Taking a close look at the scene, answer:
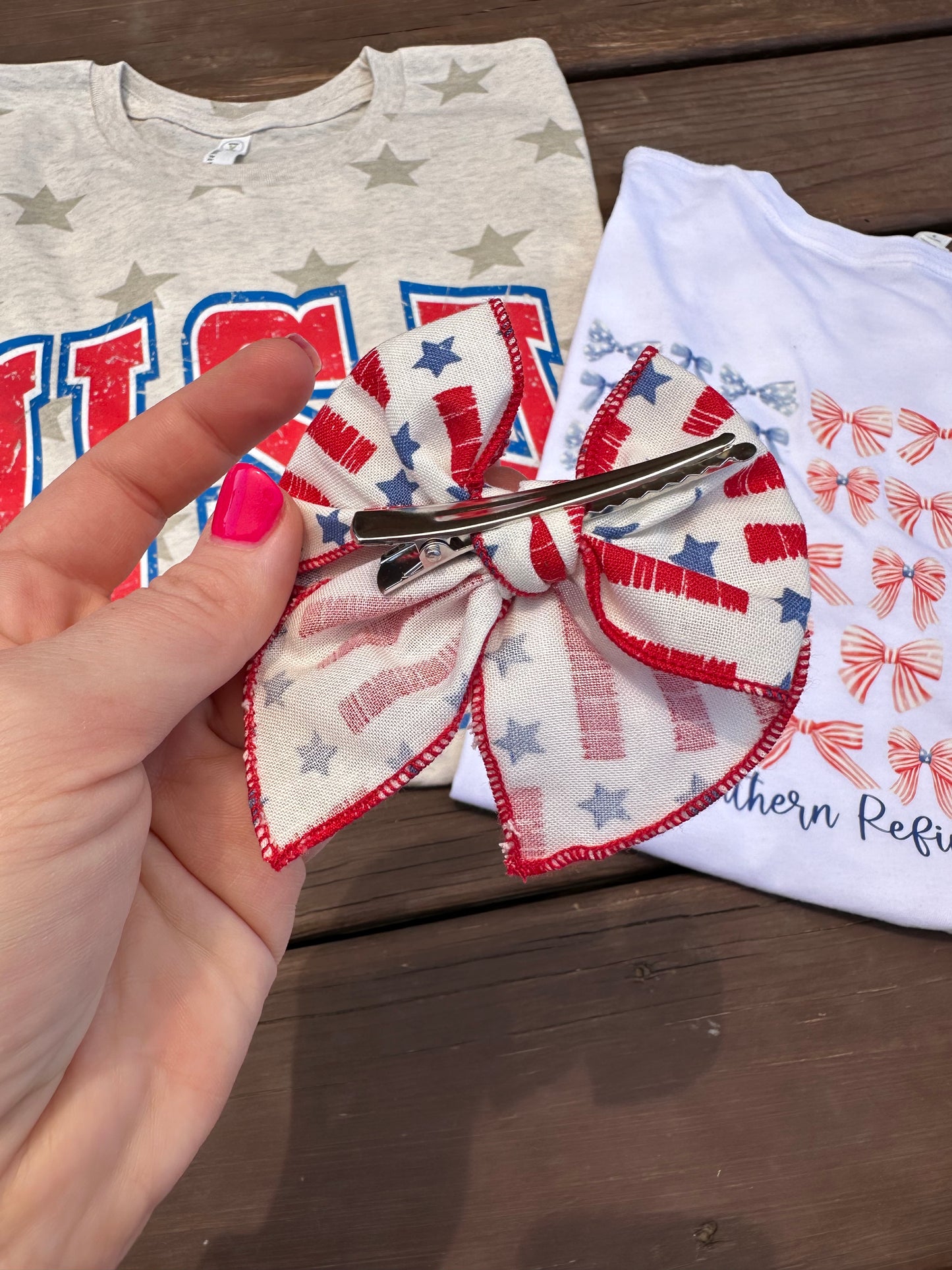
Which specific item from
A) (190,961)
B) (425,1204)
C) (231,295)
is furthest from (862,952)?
(231,295)

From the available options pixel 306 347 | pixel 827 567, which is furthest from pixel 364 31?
pixel 827 567

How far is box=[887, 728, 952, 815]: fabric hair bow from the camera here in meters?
0.58

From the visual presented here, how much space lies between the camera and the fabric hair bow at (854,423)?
663mm

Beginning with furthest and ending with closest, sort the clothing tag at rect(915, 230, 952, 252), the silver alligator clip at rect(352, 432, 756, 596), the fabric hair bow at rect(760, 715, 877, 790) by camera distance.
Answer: the clothing tag at rect(915, 230, 952, 252)
the fabric hair bow at rect(760, 715, 877, 790)
the silver alligator clip at rect(352, 432, 756, 596)

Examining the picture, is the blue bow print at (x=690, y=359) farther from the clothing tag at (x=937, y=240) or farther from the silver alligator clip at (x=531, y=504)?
the silver alligator clip at (x=531, y=504)

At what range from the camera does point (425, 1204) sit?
0.50 meters

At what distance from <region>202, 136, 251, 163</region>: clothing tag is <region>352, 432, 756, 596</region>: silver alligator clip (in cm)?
57

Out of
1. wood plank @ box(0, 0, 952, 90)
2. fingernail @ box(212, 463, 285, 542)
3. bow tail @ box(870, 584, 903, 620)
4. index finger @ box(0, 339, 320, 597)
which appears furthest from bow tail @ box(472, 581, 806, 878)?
wood plank @ box(0, 0, 952, 90)

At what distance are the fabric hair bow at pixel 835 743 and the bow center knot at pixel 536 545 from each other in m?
0.32

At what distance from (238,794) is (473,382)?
24 cm

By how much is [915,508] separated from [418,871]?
441 mm

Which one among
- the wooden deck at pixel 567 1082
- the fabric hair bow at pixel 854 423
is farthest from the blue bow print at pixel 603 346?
the wooden deck at pixel 567 1082

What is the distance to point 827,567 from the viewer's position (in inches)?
24.6

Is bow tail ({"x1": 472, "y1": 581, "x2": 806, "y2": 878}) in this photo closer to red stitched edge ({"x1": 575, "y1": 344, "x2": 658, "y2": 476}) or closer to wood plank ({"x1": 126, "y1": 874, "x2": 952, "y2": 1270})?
red stitched edge ({"x1": 575, "y1": 344, "x2": 658, "y2": 476})
